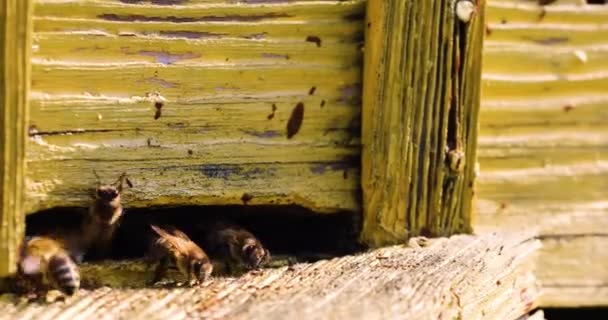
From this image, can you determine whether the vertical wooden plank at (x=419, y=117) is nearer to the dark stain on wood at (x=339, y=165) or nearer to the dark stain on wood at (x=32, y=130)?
the dark stain on wood at (x=339, y=165)

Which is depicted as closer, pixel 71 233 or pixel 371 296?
pixel 371 296

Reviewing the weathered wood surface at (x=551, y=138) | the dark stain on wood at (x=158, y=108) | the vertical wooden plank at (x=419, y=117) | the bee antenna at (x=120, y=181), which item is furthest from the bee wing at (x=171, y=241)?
the weathered wood surface at (x=551, y=138)

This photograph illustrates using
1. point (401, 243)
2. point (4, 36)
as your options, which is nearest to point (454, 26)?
point (401, 243)

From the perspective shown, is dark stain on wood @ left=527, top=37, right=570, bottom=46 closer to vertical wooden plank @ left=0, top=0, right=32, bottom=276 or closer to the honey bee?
the honey bee

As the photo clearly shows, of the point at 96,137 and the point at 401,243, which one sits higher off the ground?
the point at 96,137

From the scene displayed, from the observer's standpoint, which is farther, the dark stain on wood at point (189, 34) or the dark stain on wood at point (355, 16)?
the dark stain on wood at point (355, 16)

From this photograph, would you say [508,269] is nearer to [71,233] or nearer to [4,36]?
[71,233]
